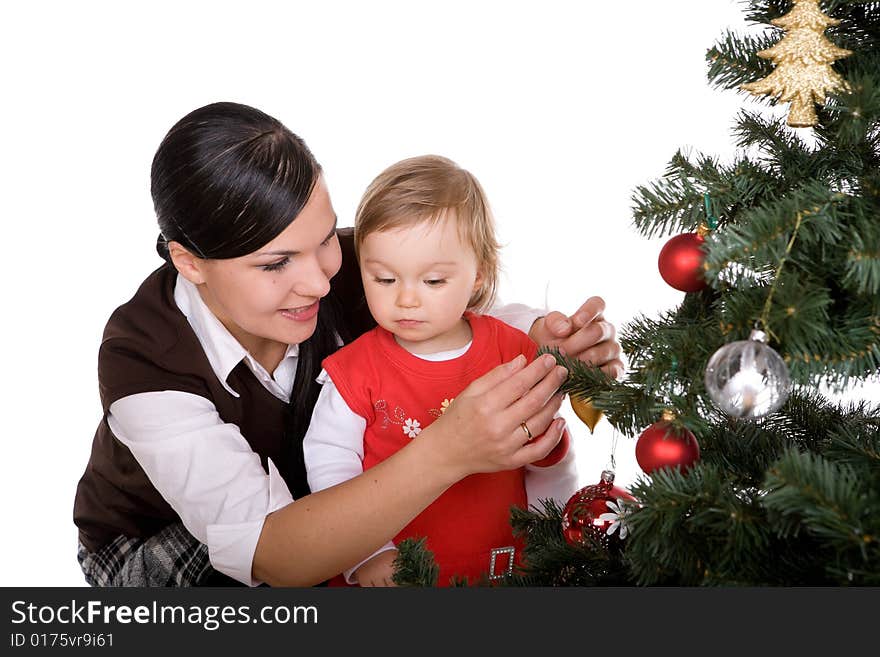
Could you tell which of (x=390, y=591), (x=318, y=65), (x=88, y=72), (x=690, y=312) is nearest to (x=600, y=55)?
(x=318, y=65)

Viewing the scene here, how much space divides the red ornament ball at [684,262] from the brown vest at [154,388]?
2.67 ft

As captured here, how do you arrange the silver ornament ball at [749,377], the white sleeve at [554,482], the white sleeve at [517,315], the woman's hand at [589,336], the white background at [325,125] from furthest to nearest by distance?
the white background at [325,125], the white sleeve at [517,315], the white sleeve at [554,482], the woman's hand at [589,336], the silver ornament ball at [749,377]

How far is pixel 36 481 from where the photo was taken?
2959 mm

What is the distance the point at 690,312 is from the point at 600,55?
5.71 feet

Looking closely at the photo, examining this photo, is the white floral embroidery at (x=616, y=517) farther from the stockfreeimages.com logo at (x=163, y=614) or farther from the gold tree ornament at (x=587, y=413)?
the stockfreeimages.com logo at (x=163, y=614)

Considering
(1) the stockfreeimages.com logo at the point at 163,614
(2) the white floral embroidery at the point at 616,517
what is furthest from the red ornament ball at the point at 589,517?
(1) the stockfreeimages.com logo at the point at 163,614

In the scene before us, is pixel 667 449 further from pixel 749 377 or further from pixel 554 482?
pixel 554 482

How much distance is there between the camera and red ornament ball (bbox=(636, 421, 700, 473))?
1.19 metres

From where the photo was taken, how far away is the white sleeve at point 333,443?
5.27 feet

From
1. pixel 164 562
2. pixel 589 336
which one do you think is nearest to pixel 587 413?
pixel 589 336

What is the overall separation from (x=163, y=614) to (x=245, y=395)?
1.95ft

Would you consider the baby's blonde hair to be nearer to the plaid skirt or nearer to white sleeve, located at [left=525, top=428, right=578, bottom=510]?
white sleeve, located at [left=525, top=428, right=578, bottom=510]

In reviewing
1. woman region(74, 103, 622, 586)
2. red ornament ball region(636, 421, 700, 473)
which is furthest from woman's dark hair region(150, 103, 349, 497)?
red ornament ball region(636, 421, 700, 473)

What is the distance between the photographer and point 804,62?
1159 millimetres
